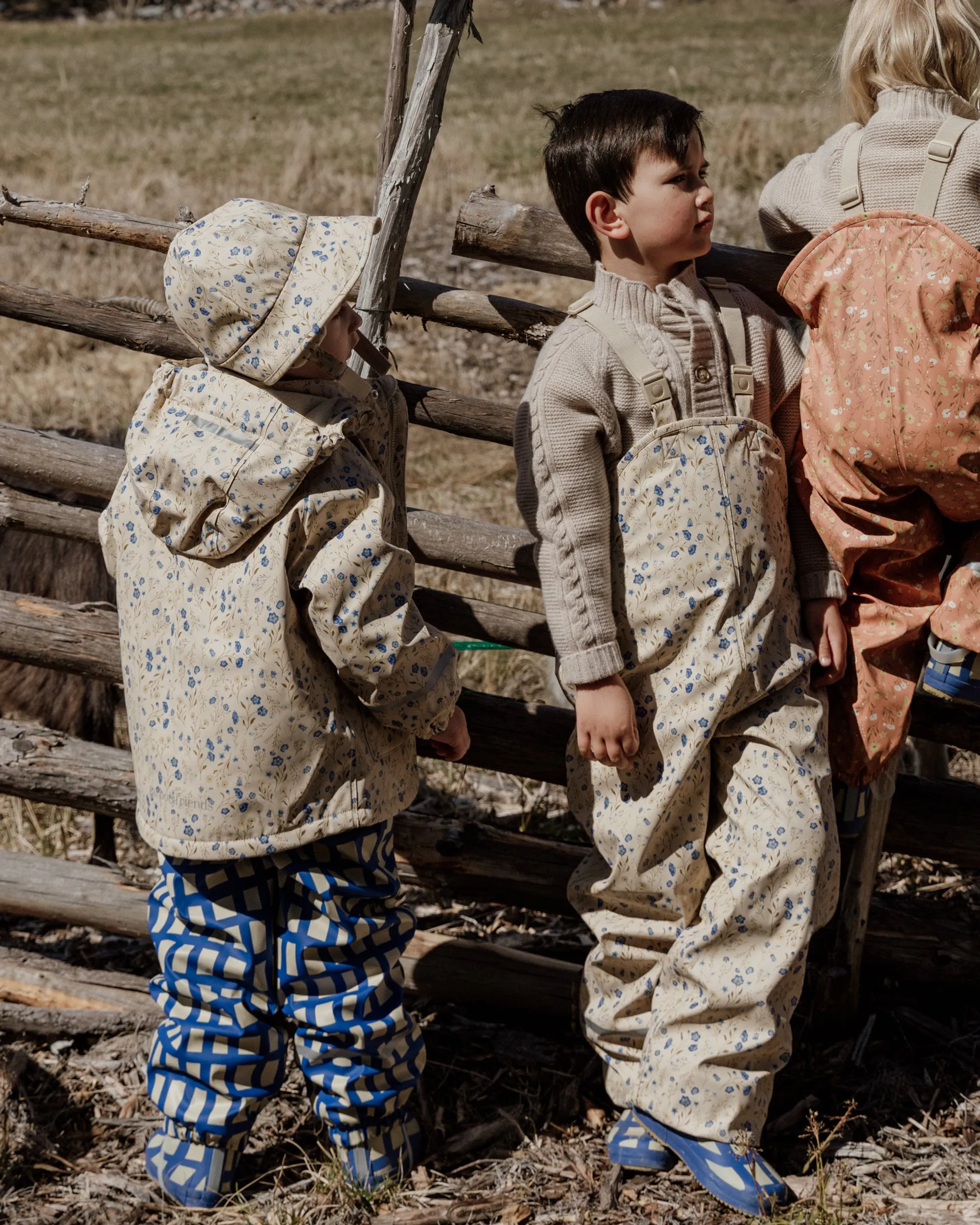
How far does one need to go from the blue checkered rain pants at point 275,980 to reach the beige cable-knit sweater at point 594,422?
0.57m

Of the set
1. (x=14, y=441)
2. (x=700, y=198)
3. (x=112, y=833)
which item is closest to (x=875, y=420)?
(x=700, y=198)

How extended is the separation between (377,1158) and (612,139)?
197 cm

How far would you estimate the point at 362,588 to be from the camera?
7.18 feet

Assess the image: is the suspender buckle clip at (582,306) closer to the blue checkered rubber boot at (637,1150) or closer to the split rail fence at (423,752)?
the split rail fence at (423,752)

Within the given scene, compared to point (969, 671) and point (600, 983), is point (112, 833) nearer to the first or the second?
point (600, 983)

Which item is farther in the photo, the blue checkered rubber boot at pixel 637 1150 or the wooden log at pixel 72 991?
the wooden log at pixel 72 991

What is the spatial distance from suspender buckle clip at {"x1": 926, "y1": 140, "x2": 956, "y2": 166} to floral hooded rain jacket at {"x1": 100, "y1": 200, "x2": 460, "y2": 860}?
0.97m

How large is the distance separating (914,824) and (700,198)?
1583 mm

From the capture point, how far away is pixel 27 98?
18312mm

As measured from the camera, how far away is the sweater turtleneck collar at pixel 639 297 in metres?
2.38

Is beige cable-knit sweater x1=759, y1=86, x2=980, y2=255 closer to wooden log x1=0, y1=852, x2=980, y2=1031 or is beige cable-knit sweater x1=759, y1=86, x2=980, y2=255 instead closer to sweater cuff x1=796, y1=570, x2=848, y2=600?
sweater cuff x1=796, y1=570, x2=848, y2=600

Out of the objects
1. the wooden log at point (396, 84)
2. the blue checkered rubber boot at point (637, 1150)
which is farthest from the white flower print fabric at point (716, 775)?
the wooden log at point (396, 84)

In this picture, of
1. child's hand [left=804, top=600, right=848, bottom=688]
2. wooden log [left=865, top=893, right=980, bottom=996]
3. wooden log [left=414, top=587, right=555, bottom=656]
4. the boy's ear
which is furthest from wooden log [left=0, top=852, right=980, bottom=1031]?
the boy's ear

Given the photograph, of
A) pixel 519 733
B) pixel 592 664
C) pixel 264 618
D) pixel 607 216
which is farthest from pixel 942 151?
pixel 519 733
